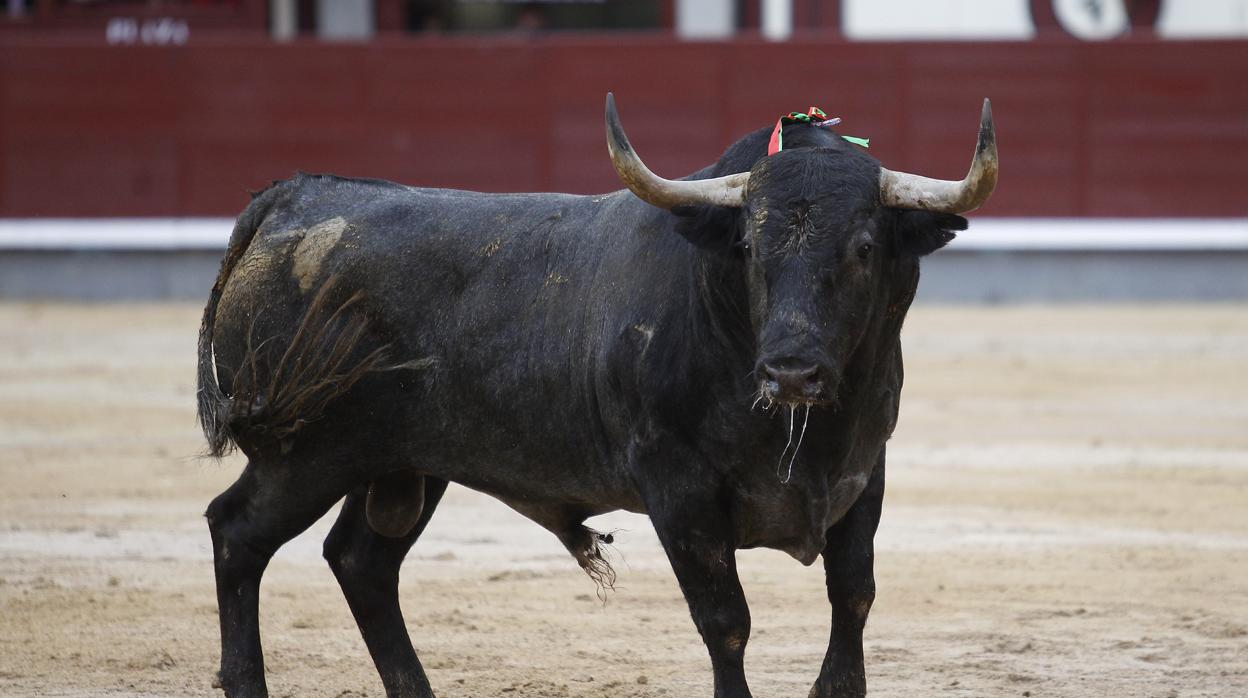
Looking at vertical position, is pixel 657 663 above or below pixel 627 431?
below

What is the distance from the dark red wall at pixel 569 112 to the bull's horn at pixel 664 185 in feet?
28.6

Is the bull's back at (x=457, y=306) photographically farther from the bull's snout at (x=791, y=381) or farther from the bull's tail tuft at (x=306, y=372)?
the bull's snout at (x=791, y=381)

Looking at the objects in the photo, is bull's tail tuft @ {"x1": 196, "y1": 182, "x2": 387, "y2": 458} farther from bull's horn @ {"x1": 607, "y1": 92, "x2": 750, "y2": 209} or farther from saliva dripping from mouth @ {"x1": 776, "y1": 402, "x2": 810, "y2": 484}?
saliva dripping from mouth @ {"x1": 776, "y1": 402, "x2": 810, "y2": 484}

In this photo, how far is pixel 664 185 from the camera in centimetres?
283

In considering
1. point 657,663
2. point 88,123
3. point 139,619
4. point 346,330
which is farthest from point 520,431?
point 88,123

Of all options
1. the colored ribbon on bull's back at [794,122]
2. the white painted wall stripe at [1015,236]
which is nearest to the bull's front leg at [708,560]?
the colored ribbon on bull's back at [794,122]

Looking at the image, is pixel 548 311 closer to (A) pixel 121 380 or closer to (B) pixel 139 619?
(B) pixel 139 619

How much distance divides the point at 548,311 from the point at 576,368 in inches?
5.3

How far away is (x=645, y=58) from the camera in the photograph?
1167 cm

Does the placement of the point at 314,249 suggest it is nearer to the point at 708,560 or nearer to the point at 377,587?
the point at 377,587

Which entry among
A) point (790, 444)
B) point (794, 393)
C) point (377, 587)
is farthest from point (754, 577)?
point (794, 393)

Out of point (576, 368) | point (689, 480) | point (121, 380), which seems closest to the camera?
point (689, 480)

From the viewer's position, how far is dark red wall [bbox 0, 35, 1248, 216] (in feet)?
37.5

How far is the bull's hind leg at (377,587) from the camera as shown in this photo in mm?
3434
